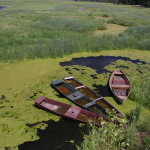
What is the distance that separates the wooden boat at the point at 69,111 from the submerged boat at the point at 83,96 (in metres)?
0.30

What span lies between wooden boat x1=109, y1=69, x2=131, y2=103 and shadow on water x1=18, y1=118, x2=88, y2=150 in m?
2.27

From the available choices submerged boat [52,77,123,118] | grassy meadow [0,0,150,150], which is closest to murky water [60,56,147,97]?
grassy meadow [0,0,150,150]

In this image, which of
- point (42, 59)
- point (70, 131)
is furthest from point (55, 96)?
point (42, 59)

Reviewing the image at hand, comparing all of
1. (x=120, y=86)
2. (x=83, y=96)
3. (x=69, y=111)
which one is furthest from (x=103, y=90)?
(x=69, y=111)

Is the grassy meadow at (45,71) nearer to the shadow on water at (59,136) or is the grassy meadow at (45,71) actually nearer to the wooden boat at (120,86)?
the shadow on water at (59,136)

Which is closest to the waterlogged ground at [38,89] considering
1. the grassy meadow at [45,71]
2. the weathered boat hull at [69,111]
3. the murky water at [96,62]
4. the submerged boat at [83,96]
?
the grassy meadow at [45,71]

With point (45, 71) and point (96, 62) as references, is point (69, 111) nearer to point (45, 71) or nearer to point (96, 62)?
point (45, 71)

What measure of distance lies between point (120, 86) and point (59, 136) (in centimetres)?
391

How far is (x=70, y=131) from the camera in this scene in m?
5.75

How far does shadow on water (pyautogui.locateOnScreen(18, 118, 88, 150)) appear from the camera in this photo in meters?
5.17

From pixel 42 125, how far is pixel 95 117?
1802 mm

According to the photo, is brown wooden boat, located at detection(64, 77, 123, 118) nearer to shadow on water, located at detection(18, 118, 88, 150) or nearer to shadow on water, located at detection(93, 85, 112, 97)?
shadow on water, located at detection(93, 85, 112, 97)

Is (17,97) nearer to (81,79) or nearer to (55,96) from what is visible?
(55,96)

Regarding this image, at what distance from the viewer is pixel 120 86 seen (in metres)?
8.17
